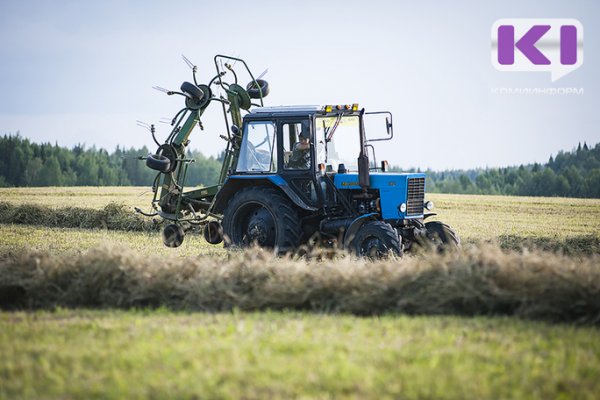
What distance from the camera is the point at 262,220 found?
1247 cm

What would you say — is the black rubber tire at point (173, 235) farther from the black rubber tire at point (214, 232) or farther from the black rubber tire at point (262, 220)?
the black rubber tire at point (262, 220)

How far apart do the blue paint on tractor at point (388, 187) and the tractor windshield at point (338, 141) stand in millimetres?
350

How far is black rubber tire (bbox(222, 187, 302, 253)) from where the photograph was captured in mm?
12055

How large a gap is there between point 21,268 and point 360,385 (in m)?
5.05

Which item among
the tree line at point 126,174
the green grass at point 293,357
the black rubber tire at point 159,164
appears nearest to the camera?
the green grass at point 293,357

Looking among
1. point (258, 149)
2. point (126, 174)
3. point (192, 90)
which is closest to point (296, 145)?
point (258, 149)

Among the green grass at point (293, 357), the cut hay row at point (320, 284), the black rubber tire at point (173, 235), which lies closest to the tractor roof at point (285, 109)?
the black rubber tire at point (173, 235)

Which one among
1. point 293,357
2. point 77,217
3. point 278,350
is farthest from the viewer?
point 77,217

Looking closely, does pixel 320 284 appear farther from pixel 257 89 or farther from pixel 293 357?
pixel 257 89

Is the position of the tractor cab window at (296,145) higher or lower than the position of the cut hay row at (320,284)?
higher

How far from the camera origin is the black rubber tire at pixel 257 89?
46.1ft

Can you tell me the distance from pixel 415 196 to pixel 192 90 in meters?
4.54

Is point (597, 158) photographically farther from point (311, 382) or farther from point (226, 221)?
point (311, 382)

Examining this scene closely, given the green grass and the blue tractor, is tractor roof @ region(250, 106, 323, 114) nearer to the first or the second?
the blue tractor
